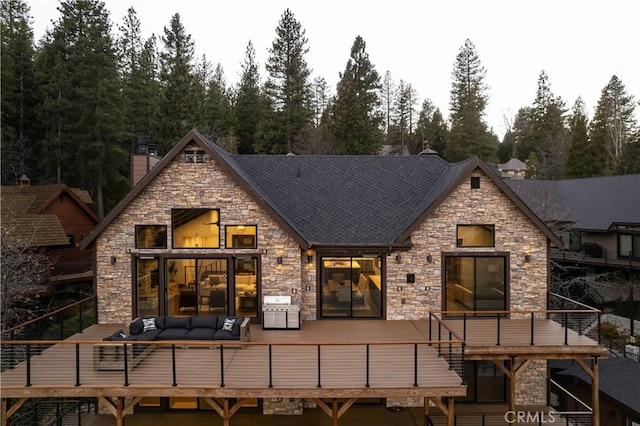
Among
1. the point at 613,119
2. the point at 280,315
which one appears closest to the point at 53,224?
the point at 280,315

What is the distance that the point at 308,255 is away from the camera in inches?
517

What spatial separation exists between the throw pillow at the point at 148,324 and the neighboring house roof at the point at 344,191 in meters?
3.09

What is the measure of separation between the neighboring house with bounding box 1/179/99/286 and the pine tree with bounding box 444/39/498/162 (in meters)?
36.7

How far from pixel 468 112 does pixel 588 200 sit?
2153 centimetres

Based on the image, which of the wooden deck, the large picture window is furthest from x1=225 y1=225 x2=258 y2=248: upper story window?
the large picture window

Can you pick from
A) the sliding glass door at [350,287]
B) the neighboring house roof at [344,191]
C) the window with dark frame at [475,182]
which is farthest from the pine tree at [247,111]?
the window with dark frame at [475,182]

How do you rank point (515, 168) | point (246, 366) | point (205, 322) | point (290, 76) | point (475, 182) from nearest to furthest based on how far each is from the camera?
point (246, 366), point (205, 322), point (475, 182), point (290, 76), point (515, 168)

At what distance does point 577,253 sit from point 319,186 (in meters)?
22.0

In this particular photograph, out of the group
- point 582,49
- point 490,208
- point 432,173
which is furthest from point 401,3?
point 582,49

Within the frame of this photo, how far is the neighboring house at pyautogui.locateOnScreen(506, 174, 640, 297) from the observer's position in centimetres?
2534

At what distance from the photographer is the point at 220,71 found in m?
56.5

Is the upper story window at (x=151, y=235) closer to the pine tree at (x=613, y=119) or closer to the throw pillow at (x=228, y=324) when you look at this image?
the throw pillow at (x=228, y=324)

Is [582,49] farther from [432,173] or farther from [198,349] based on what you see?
[198,349]

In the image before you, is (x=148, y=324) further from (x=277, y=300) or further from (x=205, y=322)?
(x=277, y=300)
